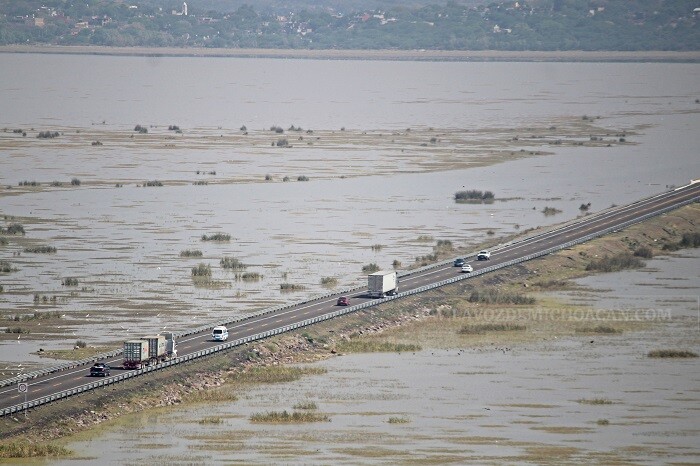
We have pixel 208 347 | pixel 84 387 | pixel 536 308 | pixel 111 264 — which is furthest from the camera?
pixel 111 264

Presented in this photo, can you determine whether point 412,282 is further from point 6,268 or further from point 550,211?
point 550,211

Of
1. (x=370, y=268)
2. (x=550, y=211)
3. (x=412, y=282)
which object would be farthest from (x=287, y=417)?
(x=550, y=211)

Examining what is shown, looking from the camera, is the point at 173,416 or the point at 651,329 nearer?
the point at 173,416

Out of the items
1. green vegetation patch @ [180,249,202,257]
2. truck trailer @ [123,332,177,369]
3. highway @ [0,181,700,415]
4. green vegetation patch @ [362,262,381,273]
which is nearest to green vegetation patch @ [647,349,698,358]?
highway @ [0,181,700,415]

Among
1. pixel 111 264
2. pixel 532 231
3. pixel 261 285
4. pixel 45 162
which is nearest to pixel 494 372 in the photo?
pixel 261 285

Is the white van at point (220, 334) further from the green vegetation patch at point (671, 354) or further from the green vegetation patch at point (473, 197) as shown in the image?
the green vegetation patch at point (473, 197)

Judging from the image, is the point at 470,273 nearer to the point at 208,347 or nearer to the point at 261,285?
the point at 261,285
